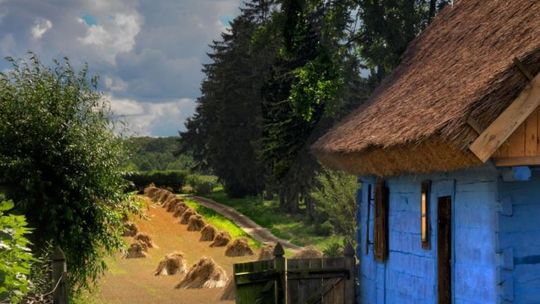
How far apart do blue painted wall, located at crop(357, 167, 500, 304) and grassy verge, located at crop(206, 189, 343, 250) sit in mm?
13344

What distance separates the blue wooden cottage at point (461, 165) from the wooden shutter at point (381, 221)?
2 cm

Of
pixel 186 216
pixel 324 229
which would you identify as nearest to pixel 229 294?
pixel 324 229

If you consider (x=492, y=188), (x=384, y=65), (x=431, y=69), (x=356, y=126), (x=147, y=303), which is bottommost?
(x=147, y=303)

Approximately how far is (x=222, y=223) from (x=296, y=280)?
88.5 feet

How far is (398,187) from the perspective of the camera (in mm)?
10758

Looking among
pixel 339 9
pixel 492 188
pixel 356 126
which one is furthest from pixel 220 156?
pixel 492 188

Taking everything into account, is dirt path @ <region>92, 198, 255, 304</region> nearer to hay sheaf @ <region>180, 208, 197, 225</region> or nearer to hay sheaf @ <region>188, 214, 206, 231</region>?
hay sheaf @ <region>188, 214, 206, 231</region>

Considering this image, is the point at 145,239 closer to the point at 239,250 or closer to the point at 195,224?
the point at 195,224

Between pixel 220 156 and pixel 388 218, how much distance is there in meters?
41.0

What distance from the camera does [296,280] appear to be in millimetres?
11586

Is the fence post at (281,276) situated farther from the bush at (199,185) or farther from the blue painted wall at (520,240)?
the bush at (199,185)

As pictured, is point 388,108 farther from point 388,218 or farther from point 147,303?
point 147,303

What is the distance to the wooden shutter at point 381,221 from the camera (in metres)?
11.2

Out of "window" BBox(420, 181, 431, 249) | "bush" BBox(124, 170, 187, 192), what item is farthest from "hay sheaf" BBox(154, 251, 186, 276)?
"bush" BBox(124, 170, 187, 192)
